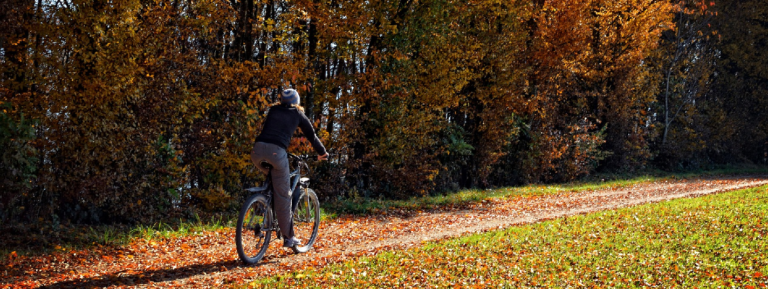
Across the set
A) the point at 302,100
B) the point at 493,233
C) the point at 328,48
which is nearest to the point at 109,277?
the point at 493,233

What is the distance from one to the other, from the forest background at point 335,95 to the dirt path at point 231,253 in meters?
1.73

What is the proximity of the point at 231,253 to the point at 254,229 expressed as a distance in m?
1.14

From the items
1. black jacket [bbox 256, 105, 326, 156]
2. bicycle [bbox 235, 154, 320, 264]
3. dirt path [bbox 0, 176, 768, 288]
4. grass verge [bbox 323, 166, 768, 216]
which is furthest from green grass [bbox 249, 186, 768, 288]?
grass verge [bbox 323, 166, 768, 216]

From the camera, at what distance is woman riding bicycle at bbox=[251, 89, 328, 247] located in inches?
284

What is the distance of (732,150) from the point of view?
30406mm

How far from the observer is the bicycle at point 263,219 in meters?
7.23

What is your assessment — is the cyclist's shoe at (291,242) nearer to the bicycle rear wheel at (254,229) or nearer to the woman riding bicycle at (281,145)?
the woman riding bicycle at (281,145)

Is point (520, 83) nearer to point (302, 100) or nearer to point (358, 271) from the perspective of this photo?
point (302, 100)

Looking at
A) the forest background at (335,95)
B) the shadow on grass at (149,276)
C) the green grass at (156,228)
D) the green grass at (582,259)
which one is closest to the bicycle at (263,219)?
the shadow on grass at (149,276)

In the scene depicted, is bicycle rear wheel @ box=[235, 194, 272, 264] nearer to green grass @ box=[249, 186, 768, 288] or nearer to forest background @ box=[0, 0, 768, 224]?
green grass @ box=[249, 186, 768, 288]

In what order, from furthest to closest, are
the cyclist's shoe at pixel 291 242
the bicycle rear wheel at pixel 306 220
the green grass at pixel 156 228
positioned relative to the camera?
1. the green grass at pixel 156 228
2. the bicycle rear wheel at pixel 306 220
3. the cyclist's shoe at pixel 291 242

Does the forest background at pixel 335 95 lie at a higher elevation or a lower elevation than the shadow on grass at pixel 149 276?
higher

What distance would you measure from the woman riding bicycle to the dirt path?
28.0 inches

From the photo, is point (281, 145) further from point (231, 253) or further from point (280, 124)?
point (231, 253)
